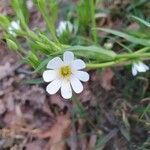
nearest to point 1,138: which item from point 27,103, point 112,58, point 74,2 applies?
point 27,103

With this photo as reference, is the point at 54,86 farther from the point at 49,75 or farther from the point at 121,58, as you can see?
the point at 121,58

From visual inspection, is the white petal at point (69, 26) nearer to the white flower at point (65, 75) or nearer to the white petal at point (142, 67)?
the white petal at point (142, 67)

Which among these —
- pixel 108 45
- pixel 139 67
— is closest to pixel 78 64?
pixel 139 67

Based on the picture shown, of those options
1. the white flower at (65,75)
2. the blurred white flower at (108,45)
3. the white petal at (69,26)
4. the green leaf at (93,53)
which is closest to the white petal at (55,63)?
the white flower at (65,75)

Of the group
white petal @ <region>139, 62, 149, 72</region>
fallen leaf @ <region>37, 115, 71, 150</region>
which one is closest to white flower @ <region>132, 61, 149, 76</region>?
white petal @ <region>139, 62, 149, 72</region>

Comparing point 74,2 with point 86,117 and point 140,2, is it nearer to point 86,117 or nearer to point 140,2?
point 140,2

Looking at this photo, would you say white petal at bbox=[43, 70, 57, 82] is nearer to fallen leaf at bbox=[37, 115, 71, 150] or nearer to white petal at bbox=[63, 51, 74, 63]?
white petal at bbox=[63, 51, 74, 63]
